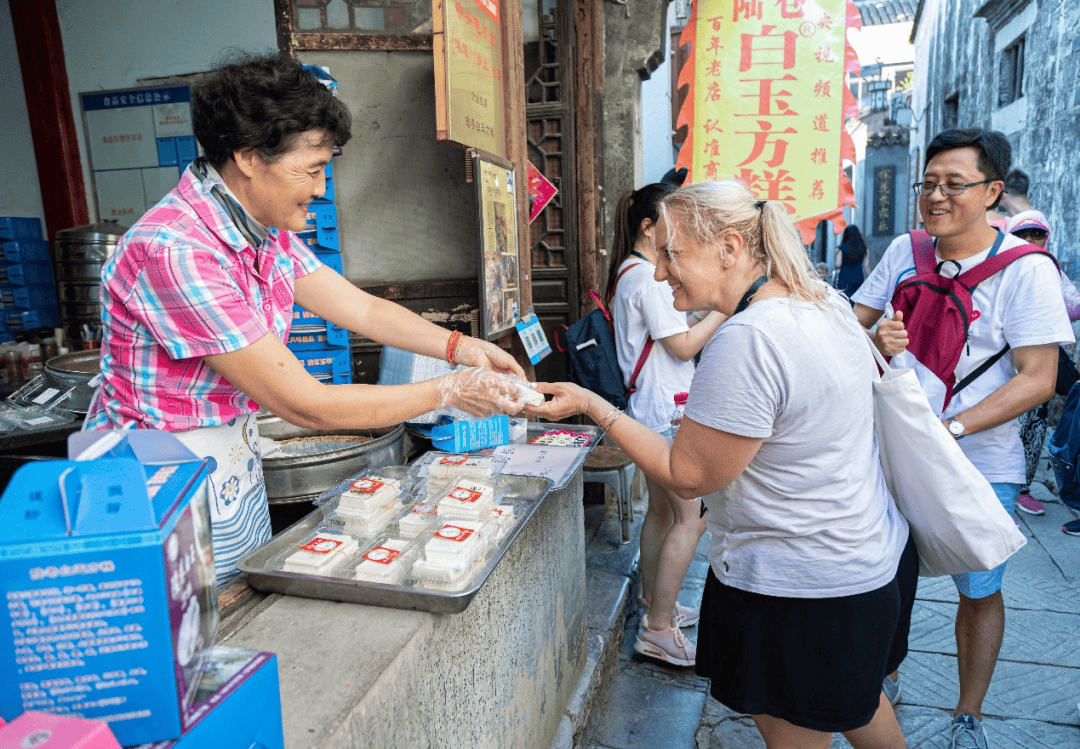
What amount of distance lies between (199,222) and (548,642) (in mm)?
1747

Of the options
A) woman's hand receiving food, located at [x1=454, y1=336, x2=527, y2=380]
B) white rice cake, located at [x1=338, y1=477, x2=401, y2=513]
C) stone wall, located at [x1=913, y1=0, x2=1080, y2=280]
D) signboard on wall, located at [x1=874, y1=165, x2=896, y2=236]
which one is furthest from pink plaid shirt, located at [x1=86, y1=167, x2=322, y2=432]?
signboard on wall, located at [x1=874, y1=165, x2=896, y2=236]

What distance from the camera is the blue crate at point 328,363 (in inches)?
152

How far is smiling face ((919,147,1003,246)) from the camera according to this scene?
2500 mm

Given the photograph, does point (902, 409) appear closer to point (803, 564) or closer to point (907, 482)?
point (907, 482)

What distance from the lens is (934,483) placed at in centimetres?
185

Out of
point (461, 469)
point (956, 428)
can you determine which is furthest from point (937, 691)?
point (461, 469)

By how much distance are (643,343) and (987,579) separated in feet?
5.77

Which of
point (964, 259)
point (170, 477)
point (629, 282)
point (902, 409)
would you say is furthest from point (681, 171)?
point (170, 477)

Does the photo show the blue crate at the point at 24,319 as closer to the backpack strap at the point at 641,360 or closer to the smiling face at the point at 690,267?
the backpack strap at the point at 641,360

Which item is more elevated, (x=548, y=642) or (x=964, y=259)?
(x=964, y=259)

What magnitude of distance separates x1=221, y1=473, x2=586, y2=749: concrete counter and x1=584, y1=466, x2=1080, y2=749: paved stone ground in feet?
2.21

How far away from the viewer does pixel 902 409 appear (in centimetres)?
181

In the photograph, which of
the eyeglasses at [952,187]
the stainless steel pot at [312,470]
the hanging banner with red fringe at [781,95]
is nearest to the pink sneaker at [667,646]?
the stainless steel pot at [312,470]

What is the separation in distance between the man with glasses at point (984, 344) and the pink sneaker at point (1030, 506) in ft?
9.83
